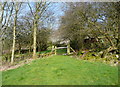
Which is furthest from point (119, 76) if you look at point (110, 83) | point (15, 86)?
point (15, 86)

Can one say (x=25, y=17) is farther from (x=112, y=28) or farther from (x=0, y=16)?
(x=112, y=28)

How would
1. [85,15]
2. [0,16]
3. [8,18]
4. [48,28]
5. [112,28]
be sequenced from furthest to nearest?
1. [48,28]
2. [8,18]
3. [0,16]
4. [85,15]
5. [112,28]

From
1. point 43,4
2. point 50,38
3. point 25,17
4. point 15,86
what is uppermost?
point 43,4

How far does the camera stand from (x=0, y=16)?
7.33 meters

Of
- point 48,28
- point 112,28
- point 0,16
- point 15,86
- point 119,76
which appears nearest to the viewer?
point 15,86

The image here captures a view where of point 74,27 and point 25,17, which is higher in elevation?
point 25,17

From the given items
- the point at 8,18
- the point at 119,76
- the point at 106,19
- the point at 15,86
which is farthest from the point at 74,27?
the point at 15,86

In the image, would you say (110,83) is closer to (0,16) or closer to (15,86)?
(15,86)

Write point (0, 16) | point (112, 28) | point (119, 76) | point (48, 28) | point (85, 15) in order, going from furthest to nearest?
point (48, 28) → point (0, 16) → point (85, 15) → point (112, 28) → point (119, 76)

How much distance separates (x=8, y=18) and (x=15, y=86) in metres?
7.99

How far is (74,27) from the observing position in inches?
345

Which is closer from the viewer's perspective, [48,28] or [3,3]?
[3,3]

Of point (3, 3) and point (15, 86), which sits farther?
point (3, 3)

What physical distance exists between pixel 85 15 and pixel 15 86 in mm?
5777
